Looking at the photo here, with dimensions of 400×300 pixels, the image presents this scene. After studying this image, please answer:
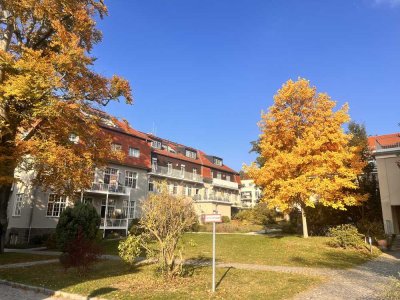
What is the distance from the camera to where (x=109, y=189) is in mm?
32125

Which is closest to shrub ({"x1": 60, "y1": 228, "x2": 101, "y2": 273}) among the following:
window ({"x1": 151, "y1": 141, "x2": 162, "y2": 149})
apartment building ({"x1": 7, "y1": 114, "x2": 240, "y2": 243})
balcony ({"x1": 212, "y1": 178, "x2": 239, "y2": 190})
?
apartment building ({"x1": 7, "y1": 114, "x2": 240, "y2": 243})

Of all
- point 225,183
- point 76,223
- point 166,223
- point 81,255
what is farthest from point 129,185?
point 166,223

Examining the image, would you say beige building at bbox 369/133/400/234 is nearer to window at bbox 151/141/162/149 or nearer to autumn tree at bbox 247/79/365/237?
autumn tree at bbox 247/79/365/237

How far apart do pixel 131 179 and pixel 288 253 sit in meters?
22.2

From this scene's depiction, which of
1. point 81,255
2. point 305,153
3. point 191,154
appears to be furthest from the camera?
point 191,154

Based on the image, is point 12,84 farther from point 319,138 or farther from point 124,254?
point 319,138

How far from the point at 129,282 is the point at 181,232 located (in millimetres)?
2363

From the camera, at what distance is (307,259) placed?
15.8 m

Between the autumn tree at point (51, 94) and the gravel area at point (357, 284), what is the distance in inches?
461

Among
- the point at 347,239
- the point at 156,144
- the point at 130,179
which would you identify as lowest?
the point at 347,239

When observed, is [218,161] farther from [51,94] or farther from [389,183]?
[51,94]

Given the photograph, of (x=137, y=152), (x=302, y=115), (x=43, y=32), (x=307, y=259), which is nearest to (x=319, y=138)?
(x=302, y=115)

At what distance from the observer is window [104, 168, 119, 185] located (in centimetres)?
3306

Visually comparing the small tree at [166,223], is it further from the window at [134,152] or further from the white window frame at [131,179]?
the window at [134,152]
